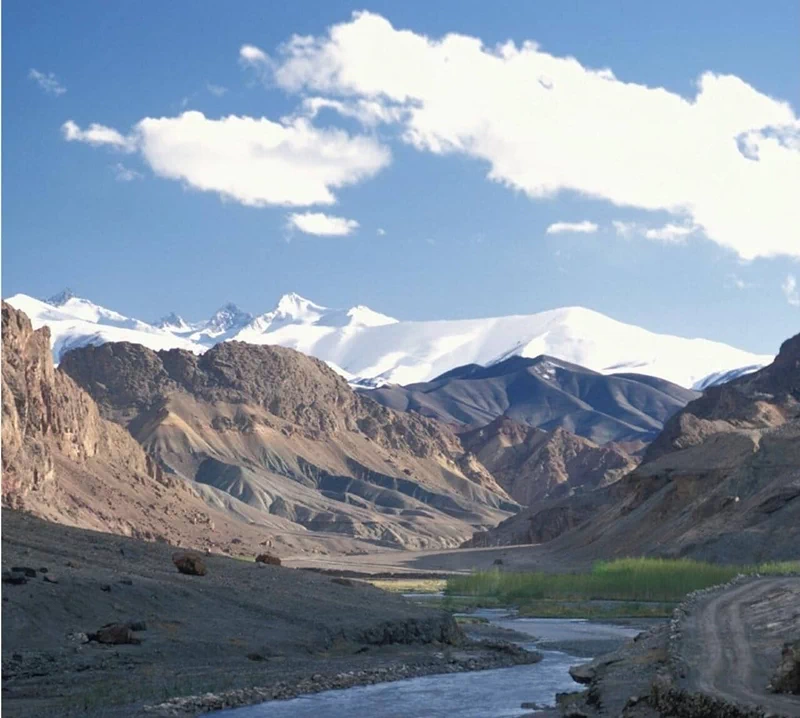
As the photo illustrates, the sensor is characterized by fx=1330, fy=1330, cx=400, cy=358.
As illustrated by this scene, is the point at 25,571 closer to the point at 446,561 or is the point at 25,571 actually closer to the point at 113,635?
the point at 113,635

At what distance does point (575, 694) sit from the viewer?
32438 millimetres

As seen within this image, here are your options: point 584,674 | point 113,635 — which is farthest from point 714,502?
point 113,635

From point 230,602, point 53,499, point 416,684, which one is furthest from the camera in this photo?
point 53,499

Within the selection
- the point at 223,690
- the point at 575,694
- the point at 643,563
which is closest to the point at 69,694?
the point at 223,690

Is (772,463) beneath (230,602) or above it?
above

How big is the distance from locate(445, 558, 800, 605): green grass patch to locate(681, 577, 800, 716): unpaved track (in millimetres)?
26134

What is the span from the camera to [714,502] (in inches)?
4402

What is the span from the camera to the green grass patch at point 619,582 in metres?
74.4

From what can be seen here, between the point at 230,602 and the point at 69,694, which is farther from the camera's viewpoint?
the point at 230,602

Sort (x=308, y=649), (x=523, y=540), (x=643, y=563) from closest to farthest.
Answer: (x=308, y=649), (x=643, y=563), (x=523, y=540)

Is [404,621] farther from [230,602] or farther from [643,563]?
[643,563]

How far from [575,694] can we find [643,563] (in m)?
51.8

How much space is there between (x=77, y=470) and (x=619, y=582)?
338 ft

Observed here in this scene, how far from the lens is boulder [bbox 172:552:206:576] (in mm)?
49406
